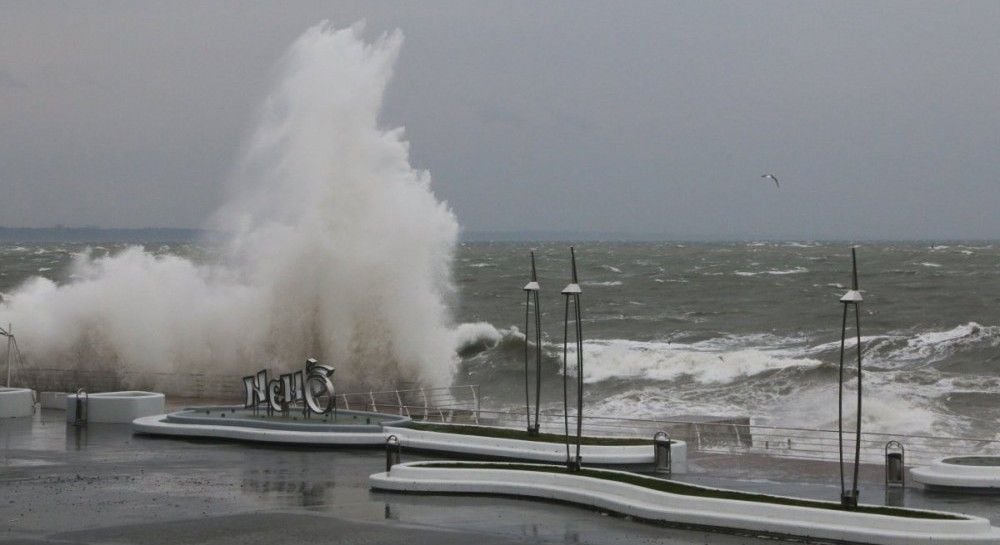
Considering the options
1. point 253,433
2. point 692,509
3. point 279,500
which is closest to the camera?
point 692,509

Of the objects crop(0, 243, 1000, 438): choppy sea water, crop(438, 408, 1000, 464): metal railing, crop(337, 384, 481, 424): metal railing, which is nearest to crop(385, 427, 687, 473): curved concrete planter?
crop(438, 408, 1000, 464): metal railing

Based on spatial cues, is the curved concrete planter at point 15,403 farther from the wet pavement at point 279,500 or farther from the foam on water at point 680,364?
the foam on water at point 680,364

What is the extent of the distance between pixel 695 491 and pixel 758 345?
41251 millimetres

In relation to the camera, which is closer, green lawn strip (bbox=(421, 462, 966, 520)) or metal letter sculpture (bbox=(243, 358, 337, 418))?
green lawn strip (bbox=(421, 462, 966, 520))

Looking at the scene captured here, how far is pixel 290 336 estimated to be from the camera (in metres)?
41.5

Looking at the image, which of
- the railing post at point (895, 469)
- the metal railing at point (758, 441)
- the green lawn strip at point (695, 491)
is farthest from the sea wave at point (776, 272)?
the green lawn strip at point (695, 491)

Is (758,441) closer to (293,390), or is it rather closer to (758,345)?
(293,390)

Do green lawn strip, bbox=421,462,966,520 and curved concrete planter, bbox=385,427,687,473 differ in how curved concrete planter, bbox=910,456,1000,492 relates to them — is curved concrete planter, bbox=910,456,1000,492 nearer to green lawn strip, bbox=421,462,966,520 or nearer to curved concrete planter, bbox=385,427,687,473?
green lawn strip, bbox=421,462,966,520

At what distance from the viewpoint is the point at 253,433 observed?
2734cm

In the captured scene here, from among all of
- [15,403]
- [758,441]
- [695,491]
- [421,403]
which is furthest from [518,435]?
[15,403]

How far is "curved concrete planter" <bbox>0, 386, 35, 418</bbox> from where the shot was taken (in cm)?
3138

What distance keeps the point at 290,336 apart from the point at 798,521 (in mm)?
25843

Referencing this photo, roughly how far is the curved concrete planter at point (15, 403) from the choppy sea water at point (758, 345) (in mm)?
12845

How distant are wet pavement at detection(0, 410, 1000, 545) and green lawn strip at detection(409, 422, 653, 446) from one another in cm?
120
